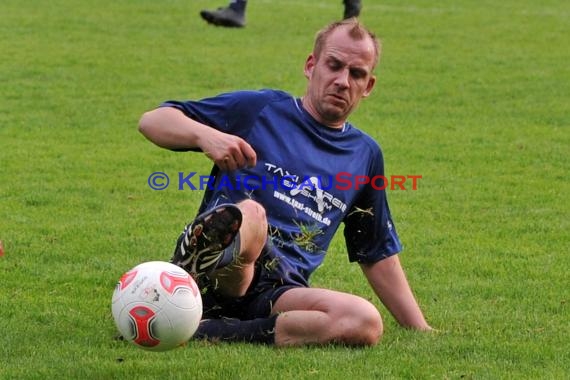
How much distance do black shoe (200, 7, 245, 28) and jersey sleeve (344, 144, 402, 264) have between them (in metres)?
11.3

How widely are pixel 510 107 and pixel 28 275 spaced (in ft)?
25.9

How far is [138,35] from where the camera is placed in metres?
17.2

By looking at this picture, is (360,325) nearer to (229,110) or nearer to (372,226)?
(372,226)

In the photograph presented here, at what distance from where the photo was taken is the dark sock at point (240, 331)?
218 inches

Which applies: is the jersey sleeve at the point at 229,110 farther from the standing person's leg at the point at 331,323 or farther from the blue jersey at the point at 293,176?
the standing person's leg at the point at 331,323

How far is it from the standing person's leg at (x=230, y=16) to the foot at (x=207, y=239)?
1212 centimetres

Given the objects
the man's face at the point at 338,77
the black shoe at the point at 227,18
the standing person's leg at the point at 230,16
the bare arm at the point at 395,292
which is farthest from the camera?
the black shoe at the point at 227,18

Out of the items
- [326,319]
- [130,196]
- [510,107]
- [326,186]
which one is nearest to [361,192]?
[326,186]

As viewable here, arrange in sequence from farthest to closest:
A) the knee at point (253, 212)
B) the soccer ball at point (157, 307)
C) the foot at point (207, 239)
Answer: the knee at point (253, 212) → the foot at point (207, 239) → the soccer ball at point (157, 307)

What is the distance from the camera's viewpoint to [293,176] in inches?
230

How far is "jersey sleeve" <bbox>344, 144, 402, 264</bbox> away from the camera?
242 inches

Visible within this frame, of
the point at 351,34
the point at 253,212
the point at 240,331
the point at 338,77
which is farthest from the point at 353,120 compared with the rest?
the point at 253,212

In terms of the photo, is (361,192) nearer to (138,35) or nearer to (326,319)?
(326,319)

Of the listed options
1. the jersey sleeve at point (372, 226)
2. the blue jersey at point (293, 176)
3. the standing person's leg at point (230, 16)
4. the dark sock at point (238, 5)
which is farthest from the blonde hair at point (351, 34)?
the standing person's leg at point (230, 16)
